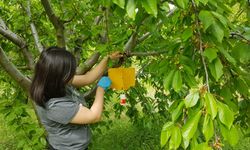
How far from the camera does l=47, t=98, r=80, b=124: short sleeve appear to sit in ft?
9.07

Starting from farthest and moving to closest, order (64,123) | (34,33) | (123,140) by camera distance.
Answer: (123,140), (34,33), (64,123)

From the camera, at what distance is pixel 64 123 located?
2.80m

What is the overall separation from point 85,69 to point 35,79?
1.19 metres

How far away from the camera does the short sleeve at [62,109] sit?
2.76 meters

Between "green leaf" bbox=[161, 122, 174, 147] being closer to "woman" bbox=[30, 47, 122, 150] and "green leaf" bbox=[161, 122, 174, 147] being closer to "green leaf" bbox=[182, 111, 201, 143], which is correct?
"green leaf" bbox=[182, 111, 201, 143]

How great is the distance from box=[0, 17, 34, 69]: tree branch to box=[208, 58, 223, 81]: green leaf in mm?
2280

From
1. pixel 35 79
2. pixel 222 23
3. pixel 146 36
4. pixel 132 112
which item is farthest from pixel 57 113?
pixel 132 112

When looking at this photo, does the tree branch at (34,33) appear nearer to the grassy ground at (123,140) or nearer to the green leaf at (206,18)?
the green leaf at (206,18)

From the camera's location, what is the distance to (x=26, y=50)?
4082mm

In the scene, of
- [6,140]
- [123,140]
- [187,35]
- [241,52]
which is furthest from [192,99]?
[6,140]

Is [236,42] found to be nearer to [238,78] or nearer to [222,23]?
[238,78]

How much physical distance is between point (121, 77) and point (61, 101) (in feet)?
1.43

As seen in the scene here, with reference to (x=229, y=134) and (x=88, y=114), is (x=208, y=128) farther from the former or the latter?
(x=88, y=114)

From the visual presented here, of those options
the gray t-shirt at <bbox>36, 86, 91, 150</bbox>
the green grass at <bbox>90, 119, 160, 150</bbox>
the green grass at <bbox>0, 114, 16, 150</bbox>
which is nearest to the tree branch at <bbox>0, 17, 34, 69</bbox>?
the gray t-shirt at <bbox>36, 86, 91, 150</bbox>
